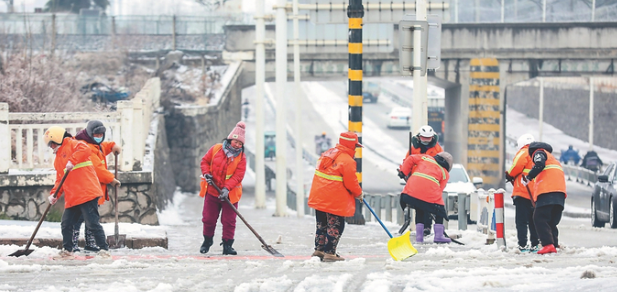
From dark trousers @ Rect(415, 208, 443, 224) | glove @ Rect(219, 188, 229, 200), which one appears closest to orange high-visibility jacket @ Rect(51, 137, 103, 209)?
glove @ Rect(219, 188, 229, 200)

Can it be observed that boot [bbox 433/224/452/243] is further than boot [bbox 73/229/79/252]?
Yes

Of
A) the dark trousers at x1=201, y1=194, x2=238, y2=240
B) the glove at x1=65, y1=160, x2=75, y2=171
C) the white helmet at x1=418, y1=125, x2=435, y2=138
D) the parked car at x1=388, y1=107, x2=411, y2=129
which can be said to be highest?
the white helmet at x1=418, y1=125, x2=435, y2=138

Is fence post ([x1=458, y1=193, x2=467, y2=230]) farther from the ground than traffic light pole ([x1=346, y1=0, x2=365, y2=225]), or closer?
closer

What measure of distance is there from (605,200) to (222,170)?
10055 millimetres

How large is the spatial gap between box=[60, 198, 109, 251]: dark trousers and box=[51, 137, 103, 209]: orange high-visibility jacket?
3.9 inches

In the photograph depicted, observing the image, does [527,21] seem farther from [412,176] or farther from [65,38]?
[412,176]

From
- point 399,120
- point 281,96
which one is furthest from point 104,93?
point 399,120

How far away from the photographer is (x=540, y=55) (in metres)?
38.5

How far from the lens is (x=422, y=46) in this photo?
15.5 m

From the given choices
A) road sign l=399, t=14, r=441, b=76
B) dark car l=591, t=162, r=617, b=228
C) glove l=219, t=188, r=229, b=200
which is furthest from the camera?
dark car l=591, t=162, r=617, b=228

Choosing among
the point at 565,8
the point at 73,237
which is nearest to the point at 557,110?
the point at 565,8

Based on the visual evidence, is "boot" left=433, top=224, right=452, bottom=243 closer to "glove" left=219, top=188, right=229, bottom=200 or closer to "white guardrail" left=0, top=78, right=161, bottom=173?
"glove" left=219, top=188, right=229, bottom=200

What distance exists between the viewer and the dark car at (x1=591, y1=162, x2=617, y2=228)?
1883cm

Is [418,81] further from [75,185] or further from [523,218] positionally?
[75,185]
